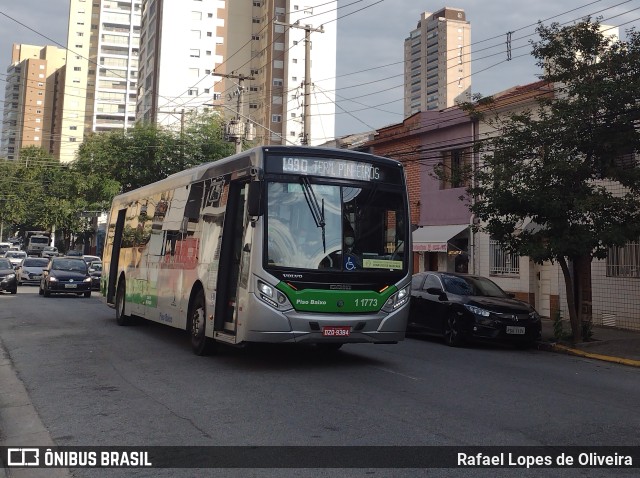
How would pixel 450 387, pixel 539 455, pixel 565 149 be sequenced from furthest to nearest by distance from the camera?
pixel 565 149
pixel 450 387
pixel 539 455

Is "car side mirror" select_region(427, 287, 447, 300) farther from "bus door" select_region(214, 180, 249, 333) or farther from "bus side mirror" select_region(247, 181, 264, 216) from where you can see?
"bus side mirror" select_region(247, 181, 264, 216)

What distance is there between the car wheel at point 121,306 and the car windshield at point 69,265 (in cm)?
1073

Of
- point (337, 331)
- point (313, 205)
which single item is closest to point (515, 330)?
point (337, 331)

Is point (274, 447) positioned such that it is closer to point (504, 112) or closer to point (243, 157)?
point (243, 157)

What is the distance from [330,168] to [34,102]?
525 ft

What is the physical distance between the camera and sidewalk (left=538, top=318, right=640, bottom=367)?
12.6m

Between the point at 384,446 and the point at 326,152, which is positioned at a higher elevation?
the point at 326,152

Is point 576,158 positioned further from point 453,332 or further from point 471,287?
point 453,332

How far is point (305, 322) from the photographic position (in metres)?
8.87

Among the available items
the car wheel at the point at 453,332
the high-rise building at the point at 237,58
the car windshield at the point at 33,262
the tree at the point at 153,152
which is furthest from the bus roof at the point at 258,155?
the high-rise building at the point at 237,58

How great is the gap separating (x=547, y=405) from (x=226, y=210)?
535 cm

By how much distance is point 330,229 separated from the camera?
9148 mm

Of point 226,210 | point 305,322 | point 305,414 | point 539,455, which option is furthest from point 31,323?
point 539,455

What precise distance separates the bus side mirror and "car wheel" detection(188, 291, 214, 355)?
89.8 inches
